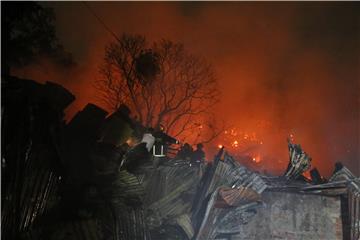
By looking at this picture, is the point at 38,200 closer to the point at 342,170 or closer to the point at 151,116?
the point at 342,170

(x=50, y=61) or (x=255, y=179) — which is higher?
(x=50, y=61)

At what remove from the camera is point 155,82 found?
21.3 m

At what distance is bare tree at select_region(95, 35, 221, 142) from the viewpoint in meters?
20.4

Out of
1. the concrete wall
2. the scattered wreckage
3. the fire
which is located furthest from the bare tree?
the concrete wall

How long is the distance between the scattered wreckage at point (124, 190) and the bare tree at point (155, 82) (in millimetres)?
11922

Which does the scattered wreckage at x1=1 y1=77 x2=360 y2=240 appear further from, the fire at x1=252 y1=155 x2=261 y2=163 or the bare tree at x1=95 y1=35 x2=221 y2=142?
the fire at x1=252 y1=155 x2=261 y2=163

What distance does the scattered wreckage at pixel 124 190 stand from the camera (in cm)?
645

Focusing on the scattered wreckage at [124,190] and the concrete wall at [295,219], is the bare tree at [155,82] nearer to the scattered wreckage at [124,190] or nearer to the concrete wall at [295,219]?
the scattered wreckage at [124,190]

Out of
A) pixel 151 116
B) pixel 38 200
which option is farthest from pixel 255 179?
Answer: pixel 151 116

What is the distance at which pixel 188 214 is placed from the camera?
8.42 m

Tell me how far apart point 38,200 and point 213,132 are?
19151 millimetres

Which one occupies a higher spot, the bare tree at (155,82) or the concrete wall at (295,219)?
the bare tree at (155,82)

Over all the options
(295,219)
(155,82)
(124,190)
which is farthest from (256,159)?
(124,190)

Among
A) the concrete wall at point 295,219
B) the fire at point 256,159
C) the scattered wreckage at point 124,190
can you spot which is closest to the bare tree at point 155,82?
the fire at point 256,159
